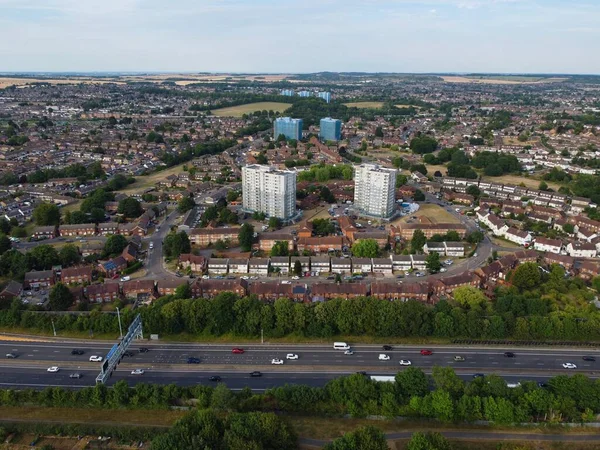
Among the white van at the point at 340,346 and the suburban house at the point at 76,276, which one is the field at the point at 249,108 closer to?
the suburban house at the point at 76,276

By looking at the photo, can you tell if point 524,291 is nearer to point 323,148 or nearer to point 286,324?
point 286,324

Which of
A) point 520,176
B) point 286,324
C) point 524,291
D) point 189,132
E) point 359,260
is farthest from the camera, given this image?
point 189,132

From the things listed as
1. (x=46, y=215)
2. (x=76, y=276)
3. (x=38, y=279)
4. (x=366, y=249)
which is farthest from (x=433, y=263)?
(x=46, y=215)

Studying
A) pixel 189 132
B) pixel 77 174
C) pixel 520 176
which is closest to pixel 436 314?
pixel 520 176

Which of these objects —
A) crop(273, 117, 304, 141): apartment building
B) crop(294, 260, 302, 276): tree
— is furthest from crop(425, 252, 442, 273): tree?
crop(273, 117, 304, 141): apartment building

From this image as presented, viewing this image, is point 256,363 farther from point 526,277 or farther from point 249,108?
point 249,108

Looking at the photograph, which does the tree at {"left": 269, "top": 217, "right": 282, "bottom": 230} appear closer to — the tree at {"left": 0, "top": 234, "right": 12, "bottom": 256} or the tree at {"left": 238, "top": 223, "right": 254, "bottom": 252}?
the tree at {"left": 238, "top": 223, "right": 254, "bottom": 252}
